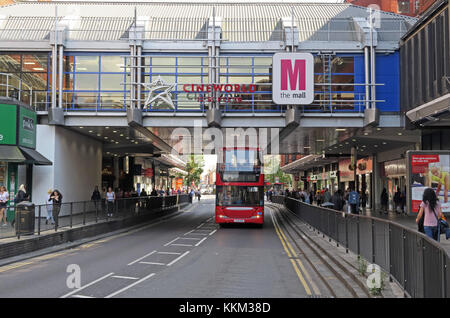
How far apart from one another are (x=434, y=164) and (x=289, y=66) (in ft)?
30.7

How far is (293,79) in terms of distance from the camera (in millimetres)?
24188

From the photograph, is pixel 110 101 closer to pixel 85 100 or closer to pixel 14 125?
pixel 85 100

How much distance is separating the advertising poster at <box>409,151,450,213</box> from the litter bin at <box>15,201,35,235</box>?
13291 mm

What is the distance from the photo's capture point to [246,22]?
28859 millimetres

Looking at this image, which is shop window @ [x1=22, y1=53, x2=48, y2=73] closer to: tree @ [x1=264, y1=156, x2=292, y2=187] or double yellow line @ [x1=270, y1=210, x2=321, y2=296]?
double yellow line @ [x1=270, y1=210, x2=321, y2=296]

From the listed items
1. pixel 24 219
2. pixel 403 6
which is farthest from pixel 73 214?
pixel 403 6

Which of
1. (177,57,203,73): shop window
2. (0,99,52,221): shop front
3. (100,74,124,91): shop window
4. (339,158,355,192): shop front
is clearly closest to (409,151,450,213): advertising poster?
(177,57,203,73): shop window

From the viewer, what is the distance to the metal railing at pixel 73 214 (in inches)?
601

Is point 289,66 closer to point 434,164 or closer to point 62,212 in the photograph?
point 434,164

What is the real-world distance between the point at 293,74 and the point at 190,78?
5805mm

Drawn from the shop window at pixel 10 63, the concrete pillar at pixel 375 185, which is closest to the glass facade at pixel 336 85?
the shop window at pixel 10 63
